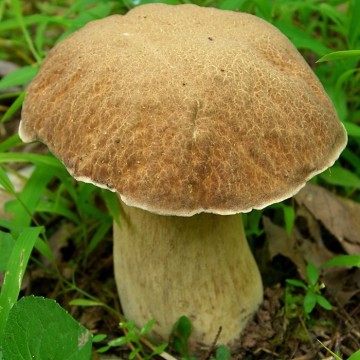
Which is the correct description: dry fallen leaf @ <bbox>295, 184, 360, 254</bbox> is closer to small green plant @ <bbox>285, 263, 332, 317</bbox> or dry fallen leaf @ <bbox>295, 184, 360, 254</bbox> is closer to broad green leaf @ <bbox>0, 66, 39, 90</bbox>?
small green plant @ <bbox>285, 263, 332, 317</bbox>

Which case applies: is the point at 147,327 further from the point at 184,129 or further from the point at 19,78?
the point at 19,78

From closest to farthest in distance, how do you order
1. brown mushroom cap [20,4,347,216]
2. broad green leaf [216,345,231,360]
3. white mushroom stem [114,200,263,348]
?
brown mushroom cap [20,4,347,216], white mushroom stem [114,200,263,348], broad green leaf [216,345,231,360]

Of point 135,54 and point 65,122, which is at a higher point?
point 135,54

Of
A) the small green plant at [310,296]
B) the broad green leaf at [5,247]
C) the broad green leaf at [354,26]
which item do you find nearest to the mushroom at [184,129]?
the small green plant at [310,296]

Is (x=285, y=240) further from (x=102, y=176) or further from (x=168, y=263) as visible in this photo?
(x=102, y=176)

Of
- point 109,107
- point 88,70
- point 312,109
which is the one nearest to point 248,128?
point 312,109

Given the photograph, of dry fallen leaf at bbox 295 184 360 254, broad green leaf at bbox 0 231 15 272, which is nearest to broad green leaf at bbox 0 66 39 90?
broad green leaf at bbox 0 231 15 272

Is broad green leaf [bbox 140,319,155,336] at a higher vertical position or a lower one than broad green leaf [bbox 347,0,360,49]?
lower
